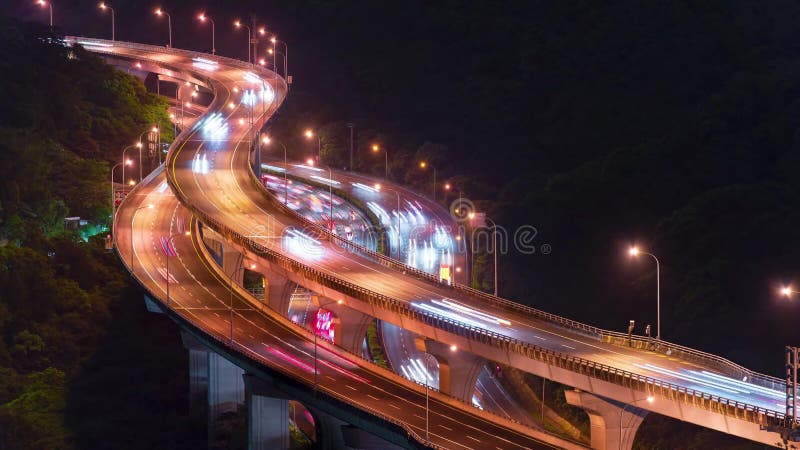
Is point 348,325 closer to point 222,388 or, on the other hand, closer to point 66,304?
point 222,388

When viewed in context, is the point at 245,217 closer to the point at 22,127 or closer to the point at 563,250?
the point at 563,250

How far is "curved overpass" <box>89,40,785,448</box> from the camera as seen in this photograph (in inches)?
2299

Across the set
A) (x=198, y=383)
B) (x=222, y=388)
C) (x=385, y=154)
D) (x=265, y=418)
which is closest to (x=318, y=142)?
(x=385, y=154)

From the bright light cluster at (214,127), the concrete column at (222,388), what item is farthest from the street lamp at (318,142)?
the concrete column at (222,388)

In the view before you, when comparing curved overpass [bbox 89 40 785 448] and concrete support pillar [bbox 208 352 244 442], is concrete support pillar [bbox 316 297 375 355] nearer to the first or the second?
curved overpass [bbox 89 40 785 448]

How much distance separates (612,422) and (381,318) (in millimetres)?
22210

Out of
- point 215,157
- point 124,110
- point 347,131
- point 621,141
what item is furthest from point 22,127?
point 621,141

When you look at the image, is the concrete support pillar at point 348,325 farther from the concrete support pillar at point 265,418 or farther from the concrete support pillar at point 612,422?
the concrete support pillar at point 612,422

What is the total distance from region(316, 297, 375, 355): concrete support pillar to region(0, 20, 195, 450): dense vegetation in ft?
61.8

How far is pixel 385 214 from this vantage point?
136125 millimetres

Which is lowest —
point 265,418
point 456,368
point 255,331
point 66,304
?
point 265,418

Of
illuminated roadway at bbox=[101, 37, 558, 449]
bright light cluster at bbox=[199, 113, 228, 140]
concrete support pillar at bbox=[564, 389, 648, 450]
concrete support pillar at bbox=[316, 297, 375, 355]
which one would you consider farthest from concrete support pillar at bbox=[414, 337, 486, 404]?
bright light cluster at bbox=[199, 113, 228, 140]

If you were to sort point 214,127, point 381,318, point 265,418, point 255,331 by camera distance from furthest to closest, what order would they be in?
point 214,127, point 255,331, point 381,318, point 265,418

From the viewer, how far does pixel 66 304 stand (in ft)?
353
